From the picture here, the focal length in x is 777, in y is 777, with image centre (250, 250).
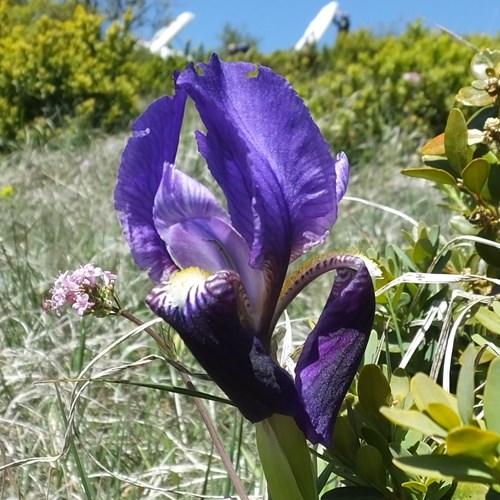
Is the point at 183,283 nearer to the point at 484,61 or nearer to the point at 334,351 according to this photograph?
the point at 334,351

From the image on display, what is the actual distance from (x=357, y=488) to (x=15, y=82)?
4608 mm

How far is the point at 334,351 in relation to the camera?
605 millimetres

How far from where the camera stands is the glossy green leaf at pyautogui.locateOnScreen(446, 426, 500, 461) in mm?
411

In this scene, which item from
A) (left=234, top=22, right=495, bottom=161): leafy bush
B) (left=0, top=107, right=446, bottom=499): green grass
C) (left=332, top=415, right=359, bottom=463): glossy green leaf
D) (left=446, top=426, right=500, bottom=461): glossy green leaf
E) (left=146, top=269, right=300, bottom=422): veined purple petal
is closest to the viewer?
(left=446, top=426, right=500, bottom=461): glossy green leaf

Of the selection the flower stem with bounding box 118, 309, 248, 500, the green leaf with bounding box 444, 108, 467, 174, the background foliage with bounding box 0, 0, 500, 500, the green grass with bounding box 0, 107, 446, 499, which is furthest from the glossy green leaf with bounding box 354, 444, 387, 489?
the green leaf with bounding box 444, 108, 467, 174

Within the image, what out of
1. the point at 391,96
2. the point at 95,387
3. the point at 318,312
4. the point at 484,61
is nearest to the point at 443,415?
the point at 484,61

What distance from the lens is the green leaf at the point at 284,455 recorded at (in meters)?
0.60

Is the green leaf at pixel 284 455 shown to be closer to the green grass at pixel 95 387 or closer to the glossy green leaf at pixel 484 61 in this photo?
the green grass at pixel 95 387

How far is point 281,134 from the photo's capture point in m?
0.60

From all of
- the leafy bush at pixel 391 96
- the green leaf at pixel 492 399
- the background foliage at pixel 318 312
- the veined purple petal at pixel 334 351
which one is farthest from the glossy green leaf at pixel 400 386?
the leafy bush at pixel 391 96

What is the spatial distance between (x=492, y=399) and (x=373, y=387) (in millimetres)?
180

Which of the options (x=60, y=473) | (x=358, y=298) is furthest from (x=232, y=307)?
(x=60, y=473)

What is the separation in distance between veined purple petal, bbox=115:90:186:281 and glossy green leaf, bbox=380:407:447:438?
11.4 inches

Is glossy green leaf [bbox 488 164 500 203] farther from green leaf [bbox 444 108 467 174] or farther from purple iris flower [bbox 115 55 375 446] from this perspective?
purple iris flower [bbox 115 55 375 446]
